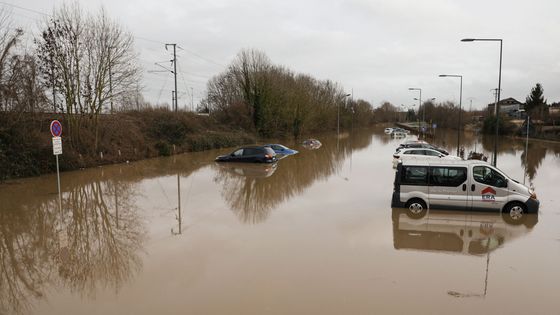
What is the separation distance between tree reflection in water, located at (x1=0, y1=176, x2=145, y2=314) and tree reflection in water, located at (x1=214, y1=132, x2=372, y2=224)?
3693mm

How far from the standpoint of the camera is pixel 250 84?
50.5 metres

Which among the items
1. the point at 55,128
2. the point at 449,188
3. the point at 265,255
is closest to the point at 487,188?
the point at 449,188

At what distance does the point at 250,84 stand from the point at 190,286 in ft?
150

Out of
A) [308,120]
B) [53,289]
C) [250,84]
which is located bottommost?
[53,289]

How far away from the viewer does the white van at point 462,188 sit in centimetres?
1131

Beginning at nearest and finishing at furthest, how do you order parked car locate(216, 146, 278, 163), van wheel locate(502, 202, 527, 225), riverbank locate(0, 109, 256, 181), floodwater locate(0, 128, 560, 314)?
floodwater locate(0, 128, 560, 314) < van wheel locate(502, 202, 527, 225) < riverbank locate(0, 109, 256, 181) < parked car locate(216, 146, 278, 163)

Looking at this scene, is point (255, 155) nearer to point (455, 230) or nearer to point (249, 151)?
point (249, 151)

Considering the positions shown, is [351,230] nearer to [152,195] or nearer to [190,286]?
[190,286]

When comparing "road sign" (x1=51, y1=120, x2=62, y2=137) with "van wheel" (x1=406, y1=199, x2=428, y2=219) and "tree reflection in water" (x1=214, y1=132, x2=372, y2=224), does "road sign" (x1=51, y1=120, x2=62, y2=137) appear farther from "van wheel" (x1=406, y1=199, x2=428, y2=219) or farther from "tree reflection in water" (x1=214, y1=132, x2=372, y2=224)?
"van wheel" (x1=406, y1=199, x2=428, y2=219)

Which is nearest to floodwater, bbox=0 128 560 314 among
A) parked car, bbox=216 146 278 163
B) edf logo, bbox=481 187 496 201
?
edf logo, bbox=481 187 496 201

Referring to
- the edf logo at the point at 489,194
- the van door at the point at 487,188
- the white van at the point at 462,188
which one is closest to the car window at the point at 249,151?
the white van at the point at 462,188

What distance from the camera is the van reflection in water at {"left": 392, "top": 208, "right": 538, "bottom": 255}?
29.2 feet

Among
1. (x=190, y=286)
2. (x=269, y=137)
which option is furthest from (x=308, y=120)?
(x=190, y=286)

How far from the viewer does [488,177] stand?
447 inches
